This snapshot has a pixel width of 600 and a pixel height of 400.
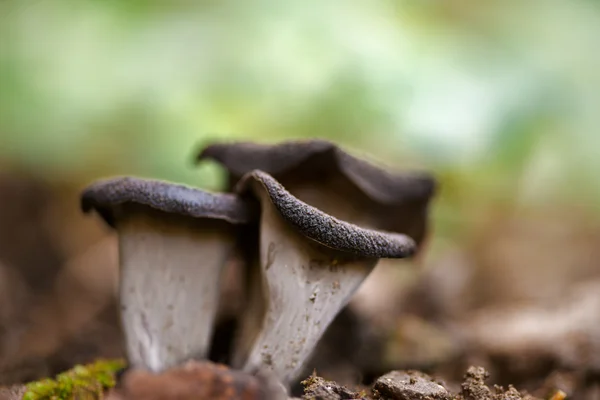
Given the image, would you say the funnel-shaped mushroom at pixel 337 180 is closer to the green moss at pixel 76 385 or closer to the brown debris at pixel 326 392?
the brown debris at pixel 326 392

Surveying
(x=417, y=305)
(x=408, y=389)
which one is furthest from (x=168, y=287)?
(x=417, y=305)

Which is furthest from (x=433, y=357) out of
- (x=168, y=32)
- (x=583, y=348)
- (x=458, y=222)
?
(x=168, y=32)

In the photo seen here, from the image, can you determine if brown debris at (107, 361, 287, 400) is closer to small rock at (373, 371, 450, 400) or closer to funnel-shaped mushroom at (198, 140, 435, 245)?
small rock at (373, 371, 450, 400)

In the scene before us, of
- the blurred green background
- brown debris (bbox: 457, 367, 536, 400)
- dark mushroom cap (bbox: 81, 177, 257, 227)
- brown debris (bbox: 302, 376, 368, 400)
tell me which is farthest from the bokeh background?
brown debris (bbox: 302, 376, 368, 400)

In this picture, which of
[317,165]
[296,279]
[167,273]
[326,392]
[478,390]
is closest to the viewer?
[326,392]

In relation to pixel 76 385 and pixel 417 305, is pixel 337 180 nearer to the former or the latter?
pixel 76 385

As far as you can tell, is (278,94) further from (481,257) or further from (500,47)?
(481,257)
